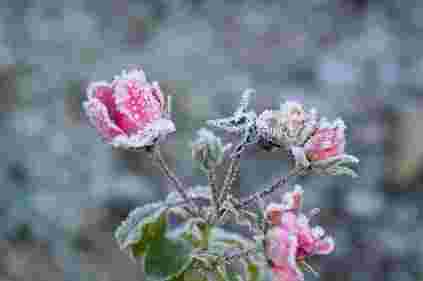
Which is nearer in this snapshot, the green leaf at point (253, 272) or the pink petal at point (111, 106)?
the pink petal at point (111, 106)

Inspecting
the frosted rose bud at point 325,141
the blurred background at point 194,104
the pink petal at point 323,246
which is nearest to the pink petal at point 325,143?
the frosted rose bud at point 325,141

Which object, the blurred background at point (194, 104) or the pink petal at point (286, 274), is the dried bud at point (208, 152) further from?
the blurred background at point (194, 104)

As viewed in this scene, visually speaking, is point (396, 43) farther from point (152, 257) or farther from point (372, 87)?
point (152, 257)

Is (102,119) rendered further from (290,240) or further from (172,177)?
(290,240)

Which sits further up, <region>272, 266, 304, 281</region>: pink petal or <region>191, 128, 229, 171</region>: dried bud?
<region>191, 128, 229, 171</region>: dried bud

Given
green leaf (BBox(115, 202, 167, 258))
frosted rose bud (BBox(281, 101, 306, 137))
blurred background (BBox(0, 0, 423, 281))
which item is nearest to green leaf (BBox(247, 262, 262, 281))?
green leaf (BBox(115, 202, 167, 258))

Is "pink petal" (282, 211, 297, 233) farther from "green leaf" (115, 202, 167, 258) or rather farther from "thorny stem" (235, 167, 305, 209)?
"green leaf" (115, 202, 167, 258)
